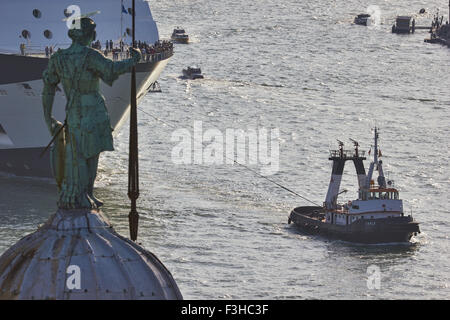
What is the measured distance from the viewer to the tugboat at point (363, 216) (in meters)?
81.7

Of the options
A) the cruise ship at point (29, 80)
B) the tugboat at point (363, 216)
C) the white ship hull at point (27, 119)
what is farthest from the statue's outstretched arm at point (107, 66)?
the white ship hull at point (27, 119)

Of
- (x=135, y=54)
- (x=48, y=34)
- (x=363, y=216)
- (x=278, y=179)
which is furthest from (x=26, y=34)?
(x=135, y=54)

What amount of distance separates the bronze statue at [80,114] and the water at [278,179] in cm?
A: 4824

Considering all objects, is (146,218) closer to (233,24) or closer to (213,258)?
(213,258)

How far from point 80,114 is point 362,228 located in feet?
225

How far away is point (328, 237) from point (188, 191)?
900 cm

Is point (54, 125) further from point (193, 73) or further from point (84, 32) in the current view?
point (193, 73)

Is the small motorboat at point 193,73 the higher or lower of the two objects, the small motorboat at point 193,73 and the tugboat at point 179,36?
the lower

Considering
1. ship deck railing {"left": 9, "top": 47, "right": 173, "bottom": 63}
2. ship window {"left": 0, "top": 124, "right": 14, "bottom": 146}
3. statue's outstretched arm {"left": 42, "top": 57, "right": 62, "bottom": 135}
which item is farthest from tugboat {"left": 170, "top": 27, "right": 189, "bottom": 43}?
statue's outstretched arm {"left": 42, "top": 57, "right": 62, "bottom": 135}

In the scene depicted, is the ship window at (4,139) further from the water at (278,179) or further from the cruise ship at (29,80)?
the water at (278,179)

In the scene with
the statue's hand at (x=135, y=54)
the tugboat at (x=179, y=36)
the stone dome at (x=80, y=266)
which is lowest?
the stone dome at (x=80, y=266)

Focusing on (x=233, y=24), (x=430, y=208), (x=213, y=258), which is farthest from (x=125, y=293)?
(x=233, y=24)

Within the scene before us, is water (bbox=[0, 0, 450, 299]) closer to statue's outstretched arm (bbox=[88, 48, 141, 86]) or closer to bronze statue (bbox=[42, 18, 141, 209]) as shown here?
bronze statue (bbox=[42, 18, 141, 209])

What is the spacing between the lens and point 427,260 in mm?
76188
